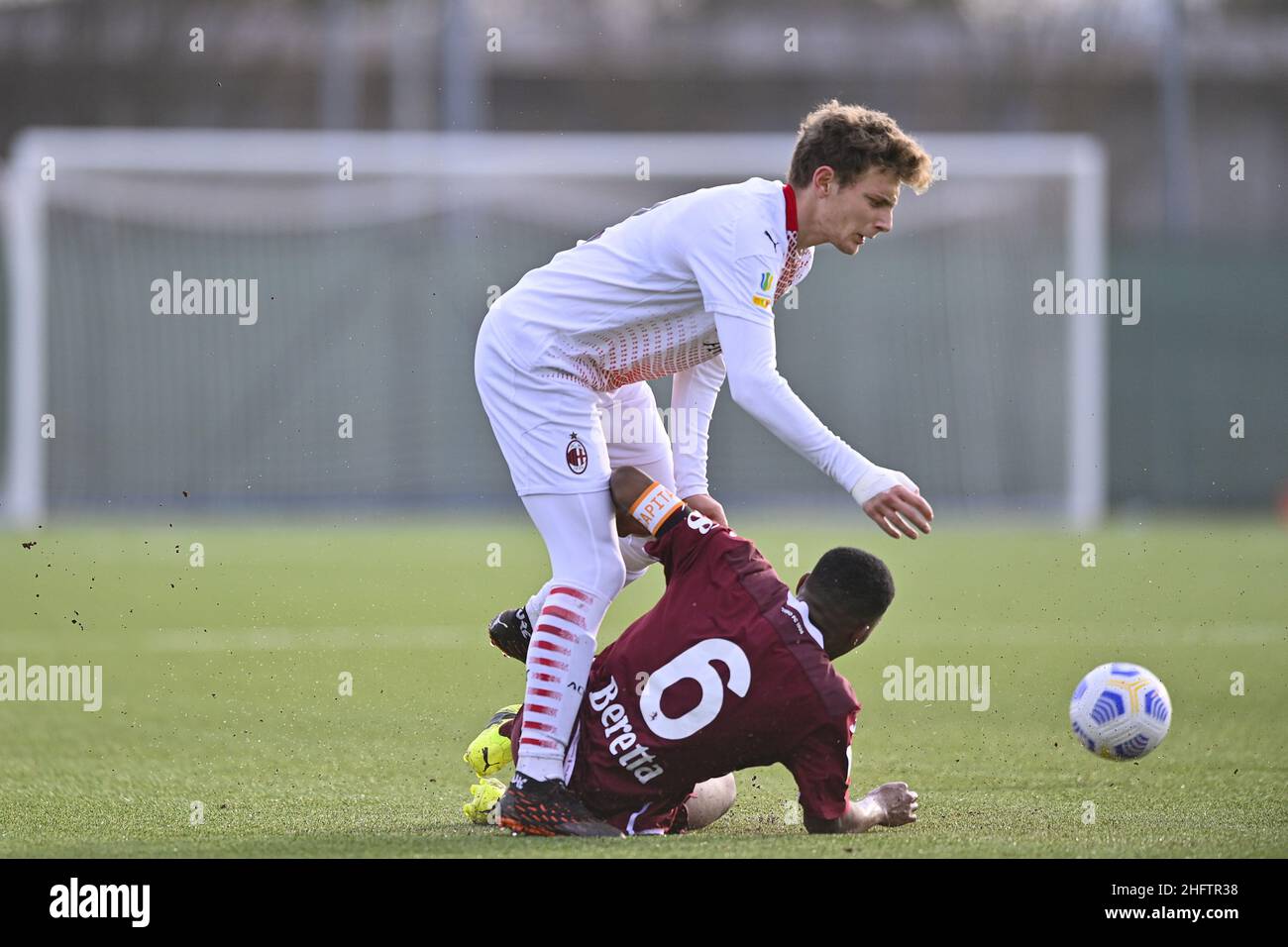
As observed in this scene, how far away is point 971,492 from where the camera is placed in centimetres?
1922

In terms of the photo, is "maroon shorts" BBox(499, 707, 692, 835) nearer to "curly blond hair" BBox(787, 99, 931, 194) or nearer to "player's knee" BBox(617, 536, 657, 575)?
"player's knee" BBox(617, 536, 657, 575)

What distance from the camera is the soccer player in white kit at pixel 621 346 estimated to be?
507cm

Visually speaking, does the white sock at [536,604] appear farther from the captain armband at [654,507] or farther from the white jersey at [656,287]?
the white jersey at [656,287]

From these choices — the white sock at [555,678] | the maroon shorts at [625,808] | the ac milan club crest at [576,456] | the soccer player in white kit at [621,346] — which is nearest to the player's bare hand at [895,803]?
the maroon shorts at [625,808]

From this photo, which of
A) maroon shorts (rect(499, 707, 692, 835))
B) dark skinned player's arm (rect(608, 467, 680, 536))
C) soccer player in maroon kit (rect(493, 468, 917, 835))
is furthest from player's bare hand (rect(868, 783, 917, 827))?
dark skinned player's arm (rect(608, 467, 680, 536))

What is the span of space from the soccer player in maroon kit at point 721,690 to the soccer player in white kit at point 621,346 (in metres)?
0.08

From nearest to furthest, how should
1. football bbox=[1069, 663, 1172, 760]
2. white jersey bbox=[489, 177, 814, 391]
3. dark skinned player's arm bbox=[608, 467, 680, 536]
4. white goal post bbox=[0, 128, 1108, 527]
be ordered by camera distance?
white jersey bbox=[489, 177, 814, 391] < dark skinned player's arm bbox=[608, 467, 680, 536] < football bbox=[1069, 663, 1172, 760] < white goal post bbox=[0, 128, 1108, 527]

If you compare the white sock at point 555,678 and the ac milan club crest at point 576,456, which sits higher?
the ac milan club crest at point 576,456

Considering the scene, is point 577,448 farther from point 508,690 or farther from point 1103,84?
point 1103,84

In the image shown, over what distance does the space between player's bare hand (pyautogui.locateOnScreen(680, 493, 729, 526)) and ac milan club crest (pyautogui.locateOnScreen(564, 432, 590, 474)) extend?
41cm

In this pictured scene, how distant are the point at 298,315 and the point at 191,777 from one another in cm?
1320

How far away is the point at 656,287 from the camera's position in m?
5.37

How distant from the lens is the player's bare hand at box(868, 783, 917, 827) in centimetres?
513

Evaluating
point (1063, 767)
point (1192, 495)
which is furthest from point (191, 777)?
point (1192, 495)
